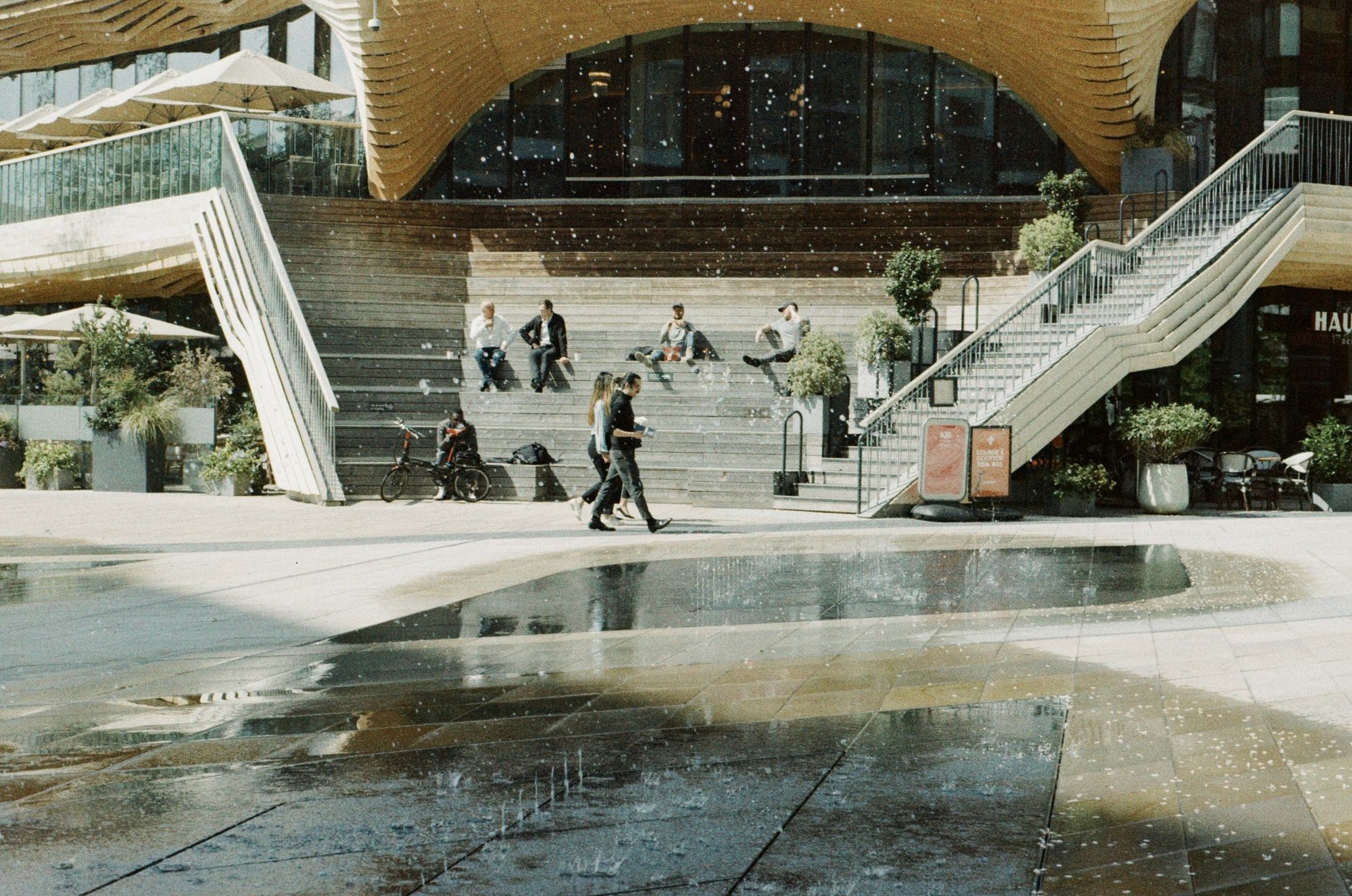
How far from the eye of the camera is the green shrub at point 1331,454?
17.7m

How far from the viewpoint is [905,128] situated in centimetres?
2391

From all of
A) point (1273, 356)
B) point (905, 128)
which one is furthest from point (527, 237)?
point (1273, 356)

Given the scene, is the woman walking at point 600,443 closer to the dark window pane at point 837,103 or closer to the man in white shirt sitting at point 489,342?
the man in white shirt sitting at point 489,342

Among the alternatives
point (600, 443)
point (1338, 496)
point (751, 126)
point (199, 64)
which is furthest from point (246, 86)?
point (1338, 496)

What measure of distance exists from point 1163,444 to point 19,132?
21904 millimetres

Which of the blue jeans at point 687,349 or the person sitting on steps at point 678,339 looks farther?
the person sitting on steps at point 678,339

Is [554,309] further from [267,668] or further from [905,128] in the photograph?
[267,668]

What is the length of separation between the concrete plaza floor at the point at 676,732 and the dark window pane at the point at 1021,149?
14.0 metres

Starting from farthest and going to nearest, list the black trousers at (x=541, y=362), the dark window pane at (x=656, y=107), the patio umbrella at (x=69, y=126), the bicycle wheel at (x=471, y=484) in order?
the patio umbrella at (x=69, y=126) < the dark window pane at (x=656, y=107) < the black trousers at (x=541, y=362) < the bicycle wheel at (x=471, y=484)

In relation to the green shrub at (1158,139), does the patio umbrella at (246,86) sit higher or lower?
higher

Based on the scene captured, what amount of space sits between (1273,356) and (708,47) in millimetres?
10869

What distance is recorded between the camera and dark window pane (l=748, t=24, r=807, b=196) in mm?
24172

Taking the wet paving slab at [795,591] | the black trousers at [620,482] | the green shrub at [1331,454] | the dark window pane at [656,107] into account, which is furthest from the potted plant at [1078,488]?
the dark window pane at [656,107]

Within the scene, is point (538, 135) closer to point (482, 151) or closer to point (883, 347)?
point (482, 151)
